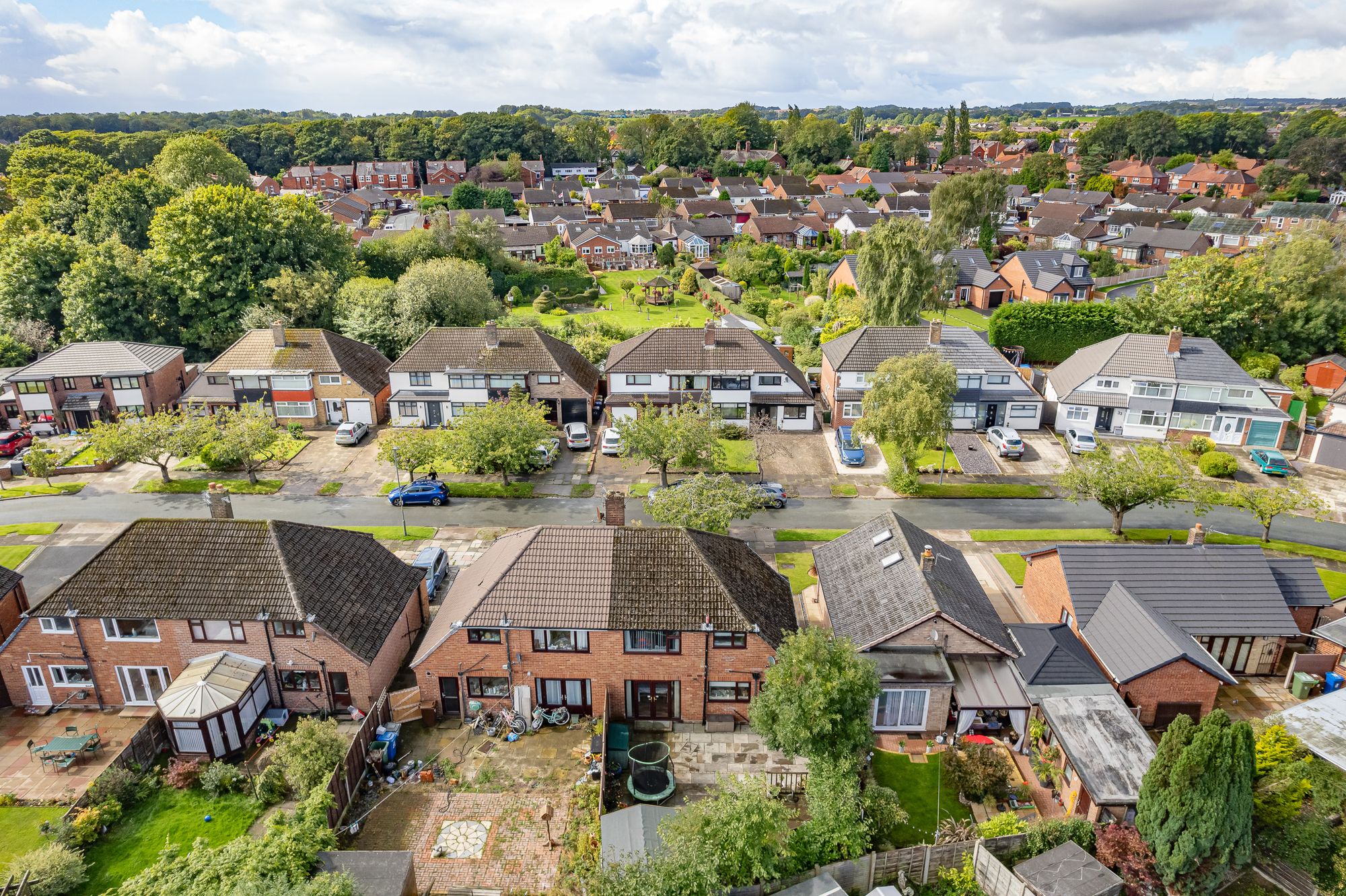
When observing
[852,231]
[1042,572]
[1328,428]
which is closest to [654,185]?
[852,231]

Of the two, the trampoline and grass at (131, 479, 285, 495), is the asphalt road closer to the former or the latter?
grass at (131, 479, 285, 495)

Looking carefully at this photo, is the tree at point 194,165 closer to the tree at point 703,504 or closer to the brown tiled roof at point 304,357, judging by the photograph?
the brown tiled roof at point 304,357

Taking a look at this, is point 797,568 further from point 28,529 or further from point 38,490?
point 38,490

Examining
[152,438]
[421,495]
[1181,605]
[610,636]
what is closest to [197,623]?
[610,636]

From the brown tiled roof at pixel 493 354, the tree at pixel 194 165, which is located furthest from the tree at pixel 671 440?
the tree at pixel 194 165

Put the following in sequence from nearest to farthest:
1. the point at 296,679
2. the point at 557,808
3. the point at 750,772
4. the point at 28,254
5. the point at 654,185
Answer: the point at 557,808 < the point at 750,772 < the point at 296,679 < the point at 28,254 < the point at 654,185

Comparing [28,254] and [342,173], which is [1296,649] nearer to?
[28,254]
